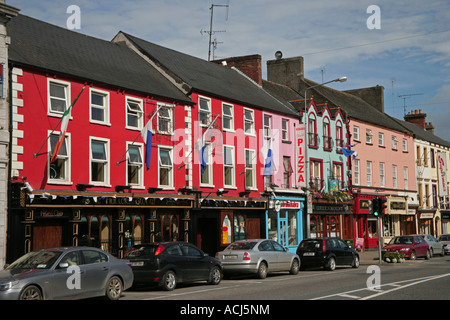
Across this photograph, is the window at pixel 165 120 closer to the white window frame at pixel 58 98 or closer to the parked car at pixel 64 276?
the white window frame at pixel 58 98

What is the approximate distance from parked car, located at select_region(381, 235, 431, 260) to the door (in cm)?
1875

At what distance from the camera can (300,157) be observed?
37.3m

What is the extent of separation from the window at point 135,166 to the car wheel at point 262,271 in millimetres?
7112

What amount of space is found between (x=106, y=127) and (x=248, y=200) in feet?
35.7

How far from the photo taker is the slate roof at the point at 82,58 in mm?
23078

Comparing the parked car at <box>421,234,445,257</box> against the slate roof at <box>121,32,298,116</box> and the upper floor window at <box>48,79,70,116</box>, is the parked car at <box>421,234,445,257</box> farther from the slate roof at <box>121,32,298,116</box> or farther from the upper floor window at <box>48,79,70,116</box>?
the upper floor window at <box>48,79,70,116</box>

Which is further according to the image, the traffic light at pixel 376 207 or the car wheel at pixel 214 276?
the traffic light at pixel 376 207

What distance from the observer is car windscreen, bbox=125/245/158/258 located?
18.5 metres

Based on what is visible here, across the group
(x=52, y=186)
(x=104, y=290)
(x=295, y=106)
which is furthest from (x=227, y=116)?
(x=104, y=290)

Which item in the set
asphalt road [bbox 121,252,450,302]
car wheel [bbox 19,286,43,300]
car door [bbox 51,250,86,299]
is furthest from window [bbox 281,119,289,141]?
car wheel [bbox 19,286,43,300]

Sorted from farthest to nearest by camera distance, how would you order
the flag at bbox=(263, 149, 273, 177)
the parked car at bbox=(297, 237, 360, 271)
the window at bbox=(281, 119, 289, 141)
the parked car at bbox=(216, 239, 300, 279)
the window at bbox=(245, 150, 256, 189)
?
1. the window at bbox=(281, 119, 289, 141)
2. the flag at bbox=(263, 149, 273, 177)
3. the window at bbox=(245, 150, 256, 189)
4. the parked car at bbox=(297, 237, 360, 271)
5. the parked car at bbox=(216, 239, 300, 279)

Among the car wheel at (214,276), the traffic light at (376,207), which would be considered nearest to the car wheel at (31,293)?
the car wheel at (214,276)

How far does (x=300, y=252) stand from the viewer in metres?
27.0

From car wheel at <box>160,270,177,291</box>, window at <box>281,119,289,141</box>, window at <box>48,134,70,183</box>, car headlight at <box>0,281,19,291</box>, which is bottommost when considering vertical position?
car wheel at <box>160,270,177,291</box>
